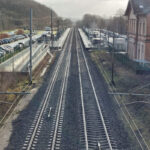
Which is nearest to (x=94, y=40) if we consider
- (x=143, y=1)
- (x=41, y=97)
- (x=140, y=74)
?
(x=143, y=1)

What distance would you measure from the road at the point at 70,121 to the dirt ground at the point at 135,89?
685 millimetres

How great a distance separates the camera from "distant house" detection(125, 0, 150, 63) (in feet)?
64.1

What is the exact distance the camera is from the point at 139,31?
70.5 ft

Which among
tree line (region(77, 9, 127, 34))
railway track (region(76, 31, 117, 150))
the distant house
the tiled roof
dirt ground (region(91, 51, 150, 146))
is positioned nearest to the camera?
railway track (region(76, 31, 117, 150))

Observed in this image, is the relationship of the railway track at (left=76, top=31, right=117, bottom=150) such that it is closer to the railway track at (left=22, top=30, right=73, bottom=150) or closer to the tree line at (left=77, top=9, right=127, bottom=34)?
the railway track at (left=22, top=30, right=73, bottom=150)

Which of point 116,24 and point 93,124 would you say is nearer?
point 93,124

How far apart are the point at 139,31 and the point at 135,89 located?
864cm

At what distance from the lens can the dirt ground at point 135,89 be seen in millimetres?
9789

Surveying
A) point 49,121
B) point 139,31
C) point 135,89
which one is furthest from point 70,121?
point 139,31

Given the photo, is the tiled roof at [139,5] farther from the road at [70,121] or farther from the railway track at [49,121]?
the railway track at [49,121]

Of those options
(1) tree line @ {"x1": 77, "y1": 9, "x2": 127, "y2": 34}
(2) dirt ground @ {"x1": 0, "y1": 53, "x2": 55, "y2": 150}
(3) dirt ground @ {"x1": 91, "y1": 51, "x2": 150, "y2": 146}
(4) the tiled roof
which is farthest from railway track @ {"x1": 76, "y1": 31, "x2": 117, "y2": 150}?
(4) the tiled roof

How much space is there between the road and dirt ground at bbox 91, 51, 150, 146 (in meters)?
0.69

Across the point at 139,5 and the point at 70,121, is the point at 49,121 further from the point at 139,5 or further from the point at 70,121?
the point at 139,5

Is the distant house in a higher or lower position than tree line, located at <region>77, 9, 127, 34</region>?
lower
